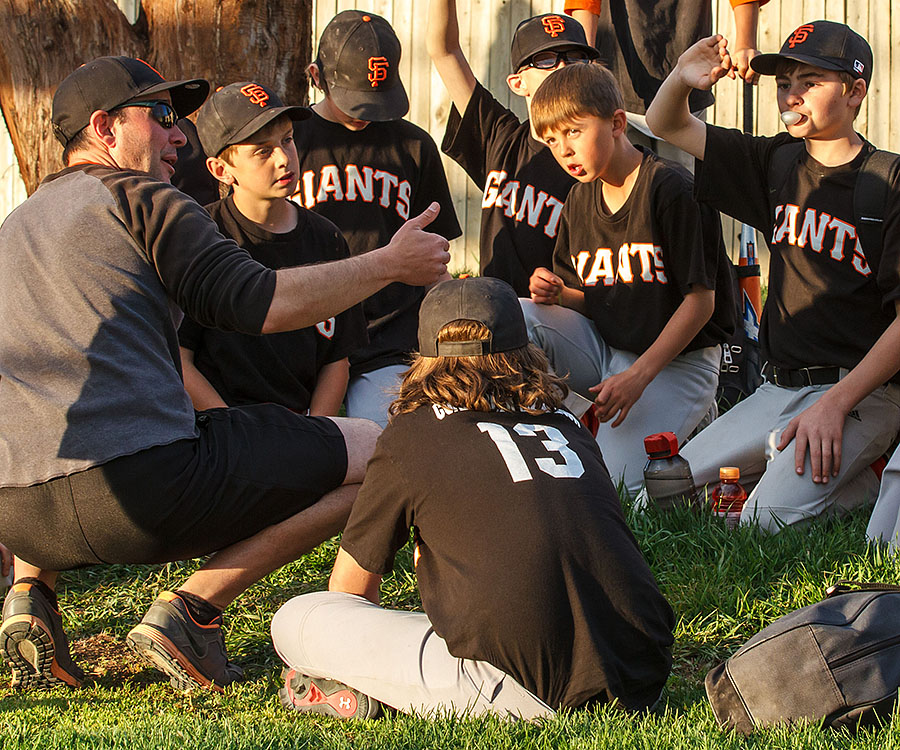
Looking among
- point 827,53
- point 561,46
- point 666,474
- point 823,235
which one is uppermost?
point 561,46

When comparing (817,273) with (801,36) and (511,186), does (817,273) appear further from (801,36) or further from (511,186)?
(511,186)

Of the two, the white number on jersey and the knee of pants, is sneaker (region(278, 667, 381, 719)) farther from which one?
the white number on jersey

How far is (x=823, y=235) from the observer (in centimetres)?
459

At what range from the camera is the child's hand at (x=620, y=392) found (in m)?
5.05

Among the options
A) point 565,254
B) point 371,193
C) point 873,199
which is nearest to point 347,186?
point 371,193

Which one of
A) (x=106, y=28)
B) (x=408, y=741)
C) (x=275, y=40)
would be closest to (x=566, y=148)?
(x=275, y=40)

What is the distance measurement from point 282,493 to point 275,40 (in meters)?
3.17

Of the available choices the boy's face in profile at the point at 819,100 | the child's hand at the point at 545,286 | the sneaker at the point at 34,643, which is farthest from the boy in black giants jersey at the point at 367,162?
the sneaker at the point at 34,643

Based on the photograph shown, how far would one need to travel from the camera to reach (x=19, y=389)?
11.5 feet

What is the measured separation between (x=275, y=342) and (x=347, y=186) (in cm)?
122

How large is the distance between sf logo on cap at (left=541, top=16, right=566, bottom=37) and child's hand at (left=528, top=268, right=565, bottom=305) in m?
1.24

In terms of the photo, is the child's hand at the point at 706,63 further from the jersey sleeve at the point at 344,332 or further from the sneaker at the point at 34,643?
the sneaker at the point at 34,643

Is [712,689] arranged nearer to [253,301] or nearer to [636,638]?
[636,638]

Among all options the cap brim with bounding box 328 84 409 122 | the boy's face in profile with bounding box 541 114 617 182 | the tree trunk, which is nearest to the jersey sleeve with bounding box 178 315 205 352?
the cap brim with bounding box 328 84 409 122
